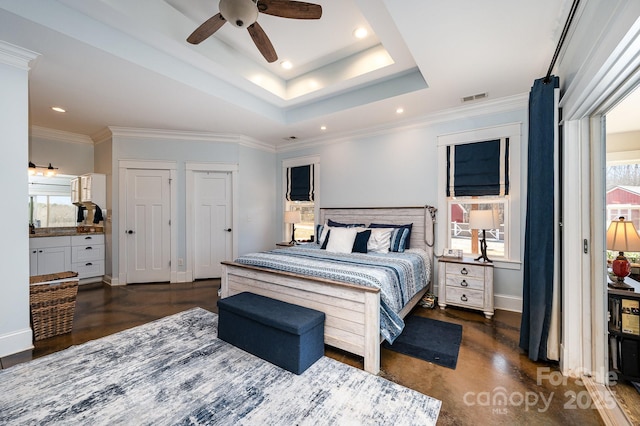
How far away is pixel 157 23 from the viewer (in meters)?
2.32

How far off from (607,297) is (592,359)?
465 mm

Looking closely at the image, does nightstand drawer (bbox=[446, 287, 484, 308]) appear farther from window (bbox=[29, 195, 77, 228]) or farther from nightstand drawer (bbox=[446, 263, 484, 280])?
window (bbox=[29, 195, 77, 228])

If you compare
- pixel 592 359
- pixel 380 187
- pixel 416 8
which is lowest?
pixel 592 359

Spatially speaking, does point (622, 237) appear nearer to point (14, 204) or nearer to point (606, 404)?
point (606, 404)

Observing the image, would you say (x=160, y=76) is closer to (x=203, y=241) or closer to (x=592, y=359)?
(x=203, y=241)

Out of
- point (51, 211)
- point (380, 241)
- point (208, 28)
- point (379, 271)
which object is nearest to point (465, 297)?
point (380, 241)

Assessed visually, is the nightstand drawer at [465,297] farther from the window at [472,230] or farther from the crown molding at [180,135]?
the crown molding at [180,135]

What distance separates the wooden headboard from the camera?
3.73 metres

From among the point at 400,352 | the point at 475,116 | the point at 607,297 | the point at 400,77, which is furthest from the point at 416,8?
the point at 400,352

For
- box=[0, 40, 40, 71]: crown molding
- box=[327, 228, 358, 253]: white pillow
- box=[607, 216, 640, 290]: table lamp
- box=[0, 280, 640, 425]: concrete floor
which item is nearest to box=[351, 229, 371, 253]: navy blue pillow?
box=[327, 228, 358, 253]: white pillow

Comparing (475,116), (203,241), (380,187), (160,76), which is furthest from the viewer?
(203,241)

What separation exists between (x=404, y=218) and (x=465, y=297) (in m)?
1.31

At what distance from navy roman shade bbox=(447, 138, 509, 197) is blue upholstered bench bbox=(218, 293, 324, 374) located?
2668 mm

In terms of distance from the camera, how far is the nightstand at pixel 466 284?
3018 millimetres
